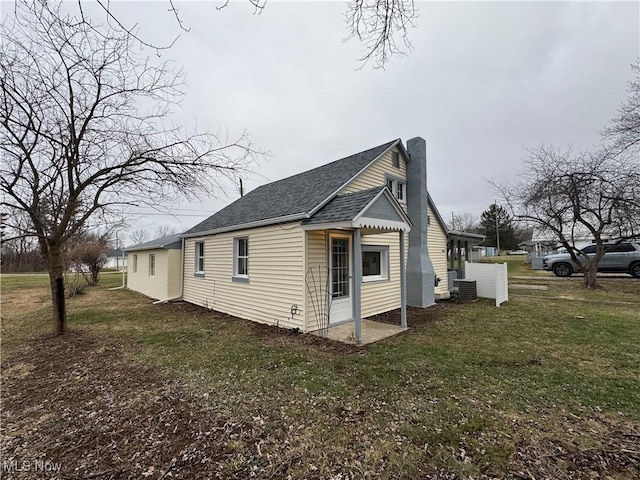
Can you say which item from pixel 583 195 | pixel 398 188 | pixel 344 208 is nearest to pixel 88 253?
pixel 344 208

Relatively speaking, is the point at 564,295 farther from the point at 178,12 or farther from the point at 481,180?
the point at 178,12

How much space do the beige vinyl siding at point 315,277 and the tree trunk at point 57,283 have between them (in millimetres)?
5835

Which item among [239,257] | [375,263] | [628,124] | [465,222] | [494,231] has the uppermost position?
[465,222]

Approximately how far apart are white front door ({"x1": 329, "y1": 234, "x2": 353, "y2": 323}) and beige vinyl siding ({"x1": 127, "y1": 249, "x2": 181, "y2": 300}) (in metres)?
8.16

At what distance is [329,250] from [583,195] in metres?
13.8

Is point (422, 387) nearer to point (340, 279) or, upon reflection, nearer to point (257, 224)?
point (340, 279)

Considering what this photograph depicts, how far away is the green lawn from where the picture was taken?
2607mm

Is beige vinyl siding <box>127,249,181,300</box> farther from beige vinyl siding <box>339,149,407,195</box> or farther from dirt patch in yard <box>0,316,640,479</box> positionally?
beige vinyl siding <box>339,149,407,195</box>

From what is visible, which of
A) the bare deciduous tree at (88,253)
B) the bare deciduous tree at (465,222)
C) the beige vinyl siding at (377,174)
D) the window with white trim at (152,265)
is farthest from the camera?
the bare deciduous tree at (465,222)

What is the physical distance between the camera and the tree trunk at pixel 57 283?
6.55 meters

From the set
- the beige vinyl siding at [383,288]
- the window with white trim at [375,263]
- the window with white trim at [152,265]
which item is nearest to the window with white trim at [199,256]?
the window with white trim at [152,265]

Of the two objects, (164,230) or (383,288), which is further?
(164,230)

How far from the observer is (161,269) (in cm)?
1252

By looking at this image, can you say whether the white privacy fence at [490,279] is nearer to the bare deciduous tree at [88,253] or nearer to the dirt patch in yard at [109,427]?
the dirt patch in yard at [109,427]
